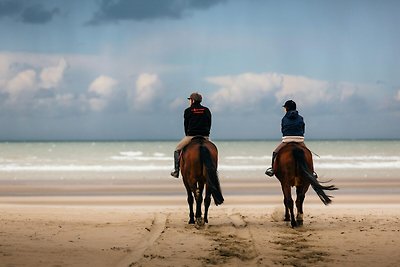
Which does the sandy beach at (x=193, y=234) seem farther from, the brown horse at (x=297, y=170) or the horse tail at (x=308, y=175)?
the brown horse at (x=297, y=170)

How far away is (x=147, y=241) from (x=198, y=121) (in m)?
2.89

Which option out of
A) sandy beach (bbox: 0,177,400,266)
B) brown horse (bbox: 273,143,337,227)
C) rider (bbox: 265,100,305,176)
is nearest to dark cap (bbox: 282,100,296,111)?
rider (bbox: 265,100,305,176)

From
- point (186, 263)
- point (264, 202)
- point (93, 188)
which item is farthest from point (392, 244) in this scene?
point (93, 188)

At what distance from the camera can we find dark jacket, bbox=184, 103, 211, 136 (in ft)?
38.3

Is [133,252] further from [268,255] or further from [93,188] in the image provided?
[93,188]

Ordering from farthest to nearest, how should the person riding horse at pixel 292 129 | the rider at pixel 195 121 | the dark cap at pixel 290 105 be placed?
the dark cap at pixel 290 105 < the rider at pixel 195 121 < the person riding horse at pixel 292 129

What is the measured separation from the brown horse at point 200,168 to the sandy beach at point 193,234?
2.13ft

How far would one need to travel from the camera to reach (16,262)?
7.60 meters

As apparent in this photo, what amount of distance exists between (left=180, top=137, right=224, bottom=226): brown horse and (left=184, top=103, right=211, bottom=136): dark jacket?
0.17m

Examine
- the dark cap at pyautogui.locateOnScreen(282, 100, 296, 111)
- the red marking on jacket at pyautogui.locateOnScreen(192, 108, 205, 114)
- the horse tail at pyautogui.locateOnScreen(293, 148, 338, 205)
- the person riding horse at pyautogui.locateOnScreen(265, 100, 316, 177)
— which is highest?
the dark cap at pyautogui.locateOnScreen(282, 100, 296, 111)

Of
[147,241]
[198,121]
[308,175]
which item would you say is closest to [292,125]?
[308,175]

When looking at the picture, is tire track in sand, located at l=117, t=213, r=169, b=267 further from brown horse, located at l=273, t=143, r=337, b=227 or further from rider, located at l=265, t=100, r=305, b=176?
rider, located at l=265, t=100, r=305, b=176

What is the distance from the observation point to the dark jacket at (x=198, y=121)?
11680 mm

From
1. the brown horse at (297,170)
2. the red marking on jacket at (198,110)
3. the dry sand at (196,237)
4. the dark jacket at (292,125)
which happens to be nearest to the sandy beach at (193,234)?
the dry sand at (196,237)
